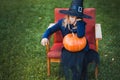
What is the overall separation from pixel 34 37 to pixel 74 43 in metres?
2.51

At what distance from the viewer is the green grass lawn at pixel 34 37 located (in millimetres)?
5793

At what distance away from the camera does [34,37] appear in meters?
7.23

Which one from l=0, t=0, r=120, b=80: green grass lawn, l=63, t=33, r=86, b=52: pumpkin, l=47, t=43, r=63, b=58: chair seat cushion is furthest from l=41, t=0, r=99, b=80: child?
l=0, t=0, r=120, b=80: green grass lawn

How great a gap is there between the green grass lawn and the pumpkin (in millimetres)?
879

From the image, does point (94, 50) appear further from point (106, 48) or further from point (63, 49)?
point (106, 48)

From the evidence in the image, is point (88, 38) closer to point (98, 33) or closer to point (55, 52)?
point (98, 33)

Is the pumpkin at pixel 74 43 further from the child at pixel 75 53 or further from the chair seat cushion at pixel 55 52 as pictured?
the chair seat cushion at pixel 55 52

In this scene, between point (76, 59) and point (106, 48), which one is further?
point (106, 48)

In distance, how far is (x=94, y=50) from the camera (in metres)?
5.12

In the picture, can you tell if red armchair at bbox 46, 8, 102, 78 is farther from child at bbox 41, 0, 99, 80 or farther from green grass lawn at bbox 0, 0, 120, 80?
green grass lawn at bbox 0, 0, 120, 80

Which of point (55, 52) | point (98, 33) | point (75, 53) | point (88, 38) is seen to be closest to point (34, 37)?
point (88, 38)

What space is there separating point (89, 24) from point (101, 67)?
793mm

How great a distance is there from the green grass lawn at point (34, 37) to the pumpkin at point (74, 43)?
879 mm

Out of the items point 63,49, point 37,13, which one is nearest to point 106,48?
point 63,49
